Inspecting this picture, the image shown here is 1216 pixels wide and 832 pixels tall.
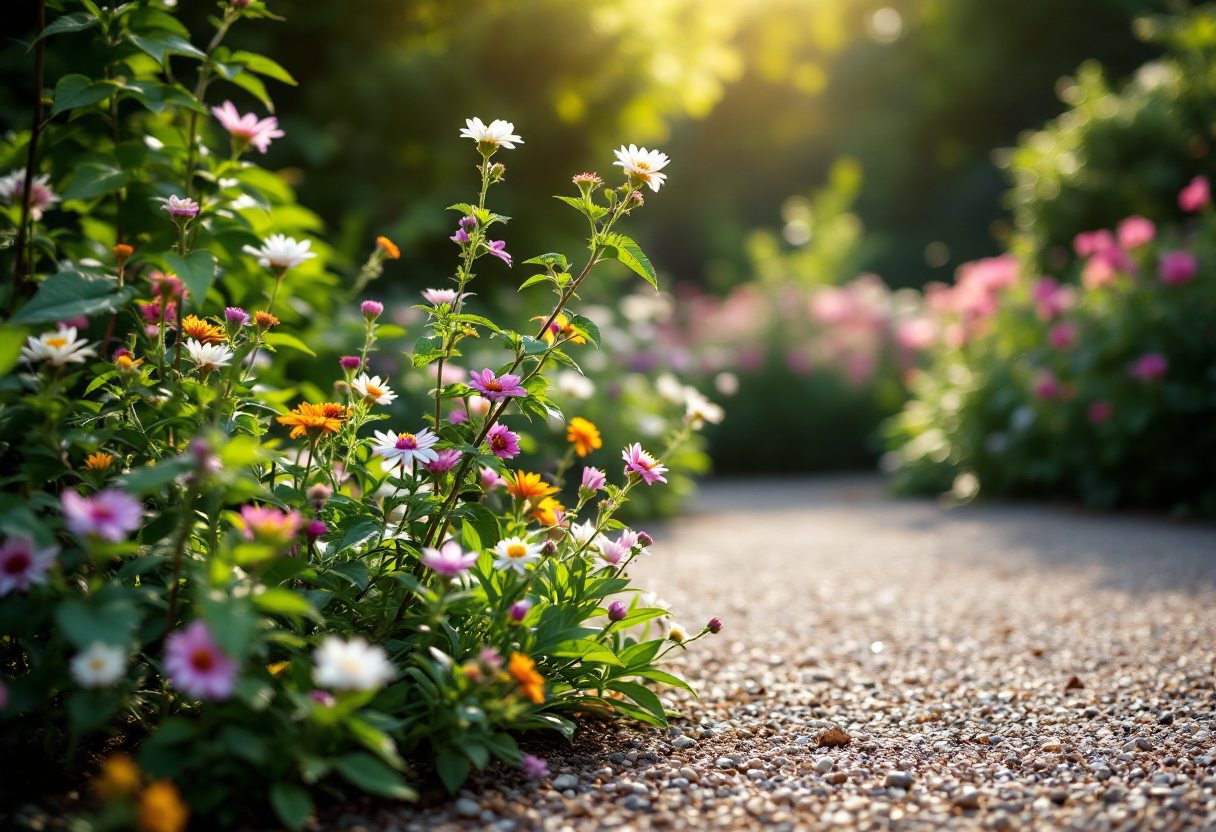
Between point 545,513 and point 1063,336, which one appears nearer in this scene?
point 545,513

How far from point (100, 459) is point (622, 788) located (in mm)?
941

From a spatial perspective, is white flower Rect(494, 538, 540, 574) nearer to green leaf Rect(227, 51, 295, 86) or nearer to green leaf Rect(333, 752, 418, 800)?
green leaf Rect(333, 752, 418, 800)

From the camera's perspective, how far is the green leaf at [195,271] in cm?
132

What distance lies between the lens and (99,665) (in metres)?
1.06

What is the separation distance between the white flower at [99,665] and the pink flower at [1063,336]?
4562 millimetres

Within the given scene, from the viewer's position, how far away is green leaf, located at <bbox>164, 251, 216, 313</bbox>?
1.32 metres

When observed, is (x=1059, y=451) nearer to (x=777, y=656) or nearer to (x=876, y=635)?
(x=876, y=635)

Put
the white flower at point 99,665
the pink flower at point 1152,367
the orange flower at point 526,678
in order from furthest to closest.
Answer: the pink flower at point 1152,367, the orange flower at point 526,678, the white flower at point 99,665

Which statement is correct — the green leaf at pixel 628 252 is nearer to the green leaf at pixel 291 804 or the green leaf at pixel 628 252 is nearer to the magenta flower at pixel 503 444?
the magenta flower at pixel 503 444

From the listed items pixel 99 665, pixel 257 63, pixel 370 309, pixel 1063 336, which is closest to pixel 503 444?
pixel 370 309

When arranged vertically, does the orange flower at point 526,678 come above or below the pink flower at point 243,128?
below

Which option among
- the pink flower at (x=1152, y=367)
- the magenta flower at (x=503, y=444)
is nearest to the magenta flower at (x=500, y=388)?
the magenta flower at (x=503, y=444)

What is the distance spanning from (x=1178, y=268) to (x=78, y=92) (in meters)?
4.33

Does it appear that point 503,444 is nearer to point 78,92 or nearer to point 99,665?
point 99,665
